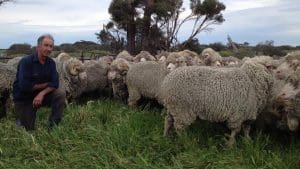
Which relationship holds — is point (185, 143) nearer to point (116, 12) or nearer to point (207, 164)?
point (207, 164)

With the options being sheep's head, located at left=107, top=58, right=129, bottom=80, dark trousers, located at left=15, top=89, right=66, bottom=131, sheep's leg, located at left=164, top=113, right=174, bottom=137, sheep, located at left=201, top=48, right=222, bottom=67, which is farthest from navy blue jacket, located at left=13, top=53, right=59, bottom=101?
sheep, located at left=201, top=48, right=222, bottom=67

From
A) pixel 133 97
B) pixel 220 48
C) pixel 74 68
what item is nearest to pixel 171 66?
pixel 133 97

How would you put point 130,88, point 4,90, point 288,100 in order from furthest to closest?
1. point 130,88
2. point 4,90
3. point 288,100

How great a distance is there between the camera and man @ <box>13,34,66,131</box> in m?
8.02

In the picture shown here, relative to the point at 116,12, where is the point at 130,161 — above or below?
below

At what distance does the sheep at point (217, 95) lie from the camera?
694cm

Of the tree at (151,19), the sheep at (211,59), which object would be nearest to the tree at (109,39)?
the tree at (151,19)

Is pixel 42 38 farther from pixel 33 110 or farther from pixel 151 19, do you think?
pixel 151 19

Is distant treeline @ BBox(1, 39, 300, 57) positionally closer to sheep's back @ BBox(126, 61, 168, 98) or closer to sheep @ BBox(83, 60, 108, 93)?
sheep @ BBox(83, 60, 108, 93)

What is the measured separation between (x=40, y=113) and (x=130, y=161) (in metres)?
3.86

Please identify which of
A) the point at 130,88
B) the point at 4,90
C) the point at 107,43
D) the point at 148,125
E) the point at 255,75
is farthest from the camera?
the point at 107,43

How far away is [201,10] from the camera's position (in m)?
33.4

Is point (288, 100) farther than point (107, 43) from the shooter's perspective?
No

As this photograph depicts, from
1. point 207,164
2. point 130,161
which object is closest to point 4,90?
point 130,161
